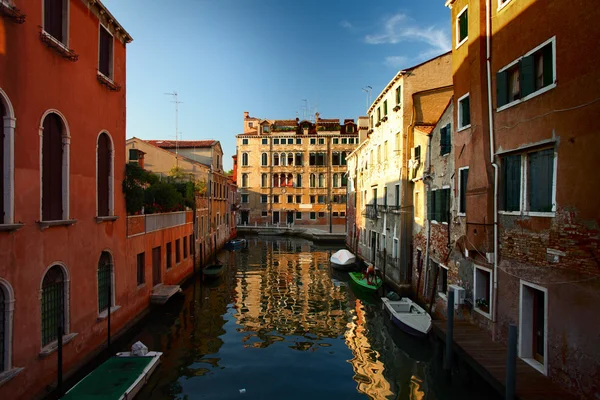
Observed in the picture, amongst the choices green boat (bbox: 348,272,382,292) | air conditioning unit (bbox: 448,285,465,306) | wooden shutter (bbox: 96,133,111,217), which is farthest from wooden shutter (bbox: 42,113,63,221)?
green boat (bbox: 348,272,382,292)

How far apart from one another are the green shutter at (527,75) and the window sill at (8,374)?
9898 mm

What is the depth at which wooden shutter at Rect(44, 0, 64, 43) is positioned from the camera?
737cm

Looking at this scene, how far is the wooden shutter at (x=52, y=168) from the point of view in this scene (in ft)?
23.9

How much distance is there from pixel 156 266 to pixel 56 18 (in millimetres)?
9003

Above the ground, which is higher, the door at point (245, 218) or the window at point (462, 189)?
the window at point (462, 189)

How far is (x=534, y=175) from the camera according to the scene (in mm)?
7344

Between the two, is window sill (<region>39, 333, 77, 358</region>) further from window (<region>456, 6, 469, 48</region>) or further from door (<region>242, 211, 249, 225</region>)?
door (<region>242, 211, 249, 225</region>)

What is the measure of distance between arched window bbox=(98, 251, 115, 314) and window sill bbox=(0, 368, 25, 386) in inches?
136

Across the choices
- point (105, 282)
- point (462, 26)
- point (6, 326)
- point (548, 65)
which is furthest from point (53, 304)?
point (462, 26)

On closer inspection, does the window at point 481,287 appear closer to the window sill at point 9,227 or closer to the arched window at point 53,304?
the arched window at point 53,304

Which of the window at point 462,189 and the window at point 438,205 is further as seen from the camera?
the window at point 438,205

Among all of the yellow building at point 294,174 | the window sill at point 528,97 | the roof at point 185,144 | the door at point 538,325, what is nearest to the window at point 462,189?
the window sill at point 528,97

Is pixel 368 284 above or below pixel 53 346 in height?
below

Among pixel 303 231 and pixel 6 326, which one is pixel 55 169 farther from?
pixel 303 231
